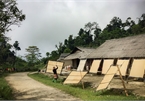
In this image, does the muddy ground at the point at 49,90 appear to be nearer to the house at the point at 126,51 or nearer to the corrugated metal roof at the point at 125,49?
the house at the point at 126,51

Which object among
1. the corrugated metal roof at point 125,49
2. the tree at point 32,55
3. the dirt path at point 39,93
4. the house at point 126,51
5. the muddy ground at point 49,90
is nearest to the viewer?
the dirt path at point 39,93

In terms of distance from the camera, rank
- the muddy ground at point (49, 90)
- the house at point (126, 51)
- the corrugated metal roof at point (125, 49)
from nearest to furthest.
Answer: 1. the muddy ground at point (49, 90)
2. the house at point (126, 51)
3. the corrugated metal roof at point (125, 49)

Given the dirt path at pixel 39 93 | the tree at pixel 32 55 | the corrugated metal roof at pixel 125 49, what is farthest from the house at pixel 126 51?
the tree at pixel 32 55

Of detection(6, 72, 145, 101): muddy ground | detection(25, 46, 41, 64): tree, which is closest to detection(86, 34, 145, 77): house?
detection(6, 72, 145, 101): muddy ground

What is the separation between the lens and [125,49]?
18.0 meters

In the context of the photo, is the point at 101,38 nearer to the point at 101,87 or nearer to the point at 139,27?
the point at 139,27

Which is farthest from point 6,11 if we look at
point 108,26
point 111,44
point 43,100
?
point 108,26

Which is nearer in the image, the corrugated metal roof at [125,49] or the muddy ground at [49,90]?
the muddy ground at [49,90]

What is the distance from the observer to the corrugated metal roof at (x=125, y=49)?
15961 millimetres

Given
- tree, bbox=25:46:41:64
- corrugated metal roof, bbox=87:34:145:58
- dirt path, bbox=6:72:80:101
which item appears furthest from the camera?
tree, bbox=25:46:41:64

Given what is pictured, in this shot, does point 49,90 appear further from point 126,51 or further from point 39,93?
point 126,51

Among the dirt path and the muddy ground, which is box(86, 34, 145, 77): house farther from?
the dirt path

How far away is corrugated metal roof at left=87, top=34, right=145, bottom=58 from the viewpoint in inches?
628

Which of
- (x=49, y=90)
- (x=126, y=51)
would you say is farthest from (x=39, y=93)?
(x=126, y=51)
